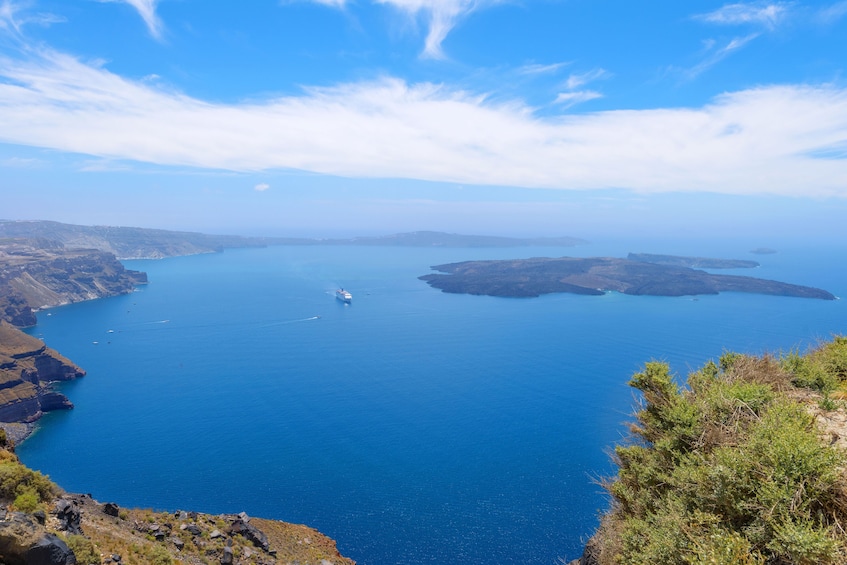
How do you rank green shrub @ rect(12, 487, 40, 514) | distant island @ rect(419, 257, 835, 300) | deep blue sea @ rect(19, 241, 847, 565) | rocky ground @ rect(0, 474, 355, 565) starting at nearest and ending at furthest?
rocky ground @ rect(0, 474, 355, 565), green shrub @ rect(12, 487, 40, 514), deep blue sea @ rect(19, 241, 847, 565), distant island @ rect(419, 257, 835, 300)

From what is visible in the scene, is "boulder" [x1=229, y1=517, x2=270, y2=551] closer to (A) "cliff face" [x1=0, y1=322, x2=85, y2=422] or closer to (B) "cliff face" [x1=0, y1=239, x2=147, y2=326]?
(A) "cliff face" [x1=0, y1=322, x2=85, y2=422]

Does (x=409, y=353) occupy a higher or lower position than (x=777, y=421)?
lower

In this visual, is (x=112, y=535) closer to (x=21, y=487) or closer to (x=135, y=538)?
(x=135, y=538)

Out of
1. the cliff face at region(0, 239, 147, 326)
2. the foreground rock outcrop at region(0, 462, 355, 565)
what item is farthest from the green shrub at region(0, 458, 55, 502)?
the cliff face at region(0, 239, 147, 326)

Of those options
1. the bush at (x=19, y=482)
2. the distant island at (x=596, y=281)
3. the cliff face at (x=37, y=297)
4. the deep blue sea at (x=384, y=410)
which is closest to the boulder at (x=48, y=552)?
the bush at (x=19, y=482)

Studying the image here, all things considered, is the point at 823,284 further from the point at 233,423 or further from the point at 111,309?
the point at 111,309

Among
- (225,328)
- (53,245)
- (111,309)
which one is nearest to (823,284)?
(225,328)

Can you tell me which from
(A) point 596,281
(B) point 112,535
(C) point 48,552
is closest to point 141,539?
(B) point 112,535

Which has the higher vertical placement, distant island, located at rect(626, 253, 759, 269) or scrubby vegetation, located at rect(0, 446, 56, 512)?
distant island, located at rect(626, 253, 759, 269)
